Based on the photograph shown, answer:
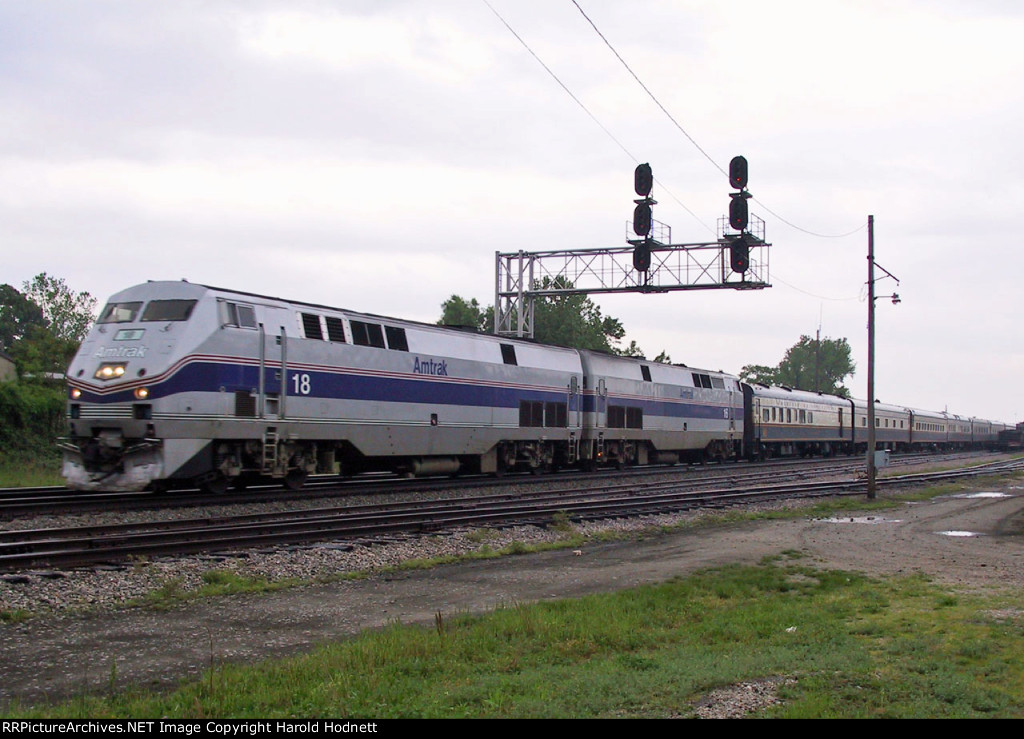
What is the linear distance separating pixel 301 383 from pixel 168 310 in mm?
3357

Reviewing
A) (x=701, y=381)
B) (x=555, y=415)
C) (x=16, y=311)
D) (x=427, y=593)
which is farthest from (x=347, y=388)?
(x=16, y=311)

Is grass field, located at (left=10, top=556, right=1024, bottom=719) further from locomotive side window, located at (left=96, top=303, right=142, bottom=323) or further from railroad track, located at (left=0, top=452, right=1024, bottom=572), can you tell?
locomotive side window, located at (left=96, top=303, right=142, bottom=323)

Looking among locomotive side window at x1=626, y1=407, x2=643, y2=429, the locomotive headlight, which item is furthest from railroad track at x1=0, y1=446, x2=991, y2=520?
locomotive side window at x1=626, y1=407, x2=643, y2=429

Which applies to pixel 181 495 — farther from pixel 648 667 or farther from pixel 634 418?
pixel 634 418

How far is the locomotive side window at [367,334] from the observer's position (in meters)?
22.5

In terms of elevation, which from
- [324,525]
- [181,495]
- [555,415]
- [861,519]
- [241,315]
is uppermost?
[241,315]

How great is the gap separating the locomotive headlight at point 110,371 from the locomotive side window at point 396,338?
7133 mm

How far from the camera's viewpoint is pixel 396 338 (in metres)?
23.9

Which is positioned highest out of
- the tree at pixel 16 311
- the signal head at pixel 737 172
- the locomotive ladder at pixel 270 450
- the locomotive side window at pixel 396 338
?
the tree at pixel 16 311

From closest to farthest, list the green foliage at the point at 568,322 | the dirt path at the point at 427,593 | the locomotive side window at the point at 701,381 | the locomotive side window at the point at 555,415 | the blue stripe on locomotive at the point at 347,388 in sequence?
the dirt path at the point at 427,593
the blue stripe on locomotive at the point at 347,388
the locomotive side window at the point at 555,415
the locomotive side window at the point at 701,381
the green foliage at the point at 568,322

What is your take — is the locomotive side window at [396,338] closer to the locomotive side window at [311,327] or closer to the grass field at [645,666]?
the locomotive side window at [311,327]

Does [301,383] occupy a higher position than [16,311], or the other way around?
[16,311]

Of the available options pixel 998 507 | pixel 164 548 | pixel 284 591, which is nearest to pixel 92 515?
pixel 164 548

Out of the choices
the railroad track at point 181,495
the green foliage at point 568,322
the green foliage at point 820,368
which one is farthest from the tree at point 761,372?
the railroad track at point 181,495
